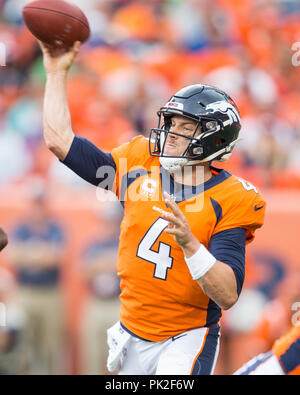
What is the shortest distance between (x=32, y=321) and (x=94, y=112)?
255cm

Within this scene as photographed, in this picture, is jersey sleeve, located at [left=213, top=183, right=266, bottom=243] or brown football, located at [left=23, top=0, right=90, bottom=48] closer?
jersey sleeve, located at [left=213, top=183, right=266, bottom=243]

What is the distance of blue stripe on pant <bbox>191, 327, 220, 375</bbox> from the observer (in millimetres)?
3162

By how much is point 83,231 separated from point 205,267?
135 inches

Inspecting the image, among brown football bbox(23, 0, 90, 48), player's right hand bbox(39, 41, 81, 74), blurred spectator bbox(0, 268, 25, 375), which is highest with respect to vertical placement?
brown football bbox(23, 0, 90, 48)

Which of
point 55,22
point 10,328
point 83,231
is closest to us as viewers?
point 55,22

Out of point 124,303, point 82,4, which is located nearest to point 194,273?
point 124,303

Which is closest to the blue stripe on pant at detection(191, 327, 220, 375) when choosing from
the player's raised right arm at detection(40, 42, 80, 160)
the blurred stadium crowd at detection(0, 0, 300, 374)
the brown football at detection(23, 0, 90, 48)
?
the player's raised right arm at detection(40, 42, 80, 160)

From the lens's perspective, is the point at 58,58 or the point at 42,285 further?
the point at 42,285

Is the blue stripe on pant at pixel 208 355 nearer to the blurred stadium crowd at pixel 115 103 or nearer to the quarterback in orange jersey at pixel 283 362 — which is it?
the quarterback in orange jersey at pixel 283 362

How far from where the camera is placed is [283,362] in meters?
3.81

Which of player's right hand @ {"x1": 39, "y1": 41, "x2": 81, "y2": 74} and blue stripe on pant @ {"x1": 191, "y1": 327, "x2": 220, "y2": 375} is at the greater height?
player's right hand @ {"x1": 39, "y1": 41, "x2": 81, "y2": 74}

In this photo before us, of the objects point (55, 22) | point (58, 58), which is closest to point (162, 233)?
point (58, 58)

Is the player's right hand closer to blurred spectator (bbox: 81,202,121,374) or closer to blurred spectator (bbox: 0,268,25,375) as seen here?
blurred spectator (bbox: 81,202,121,374)

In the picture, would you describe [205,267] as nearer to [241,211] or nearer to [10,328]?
[241,211]
